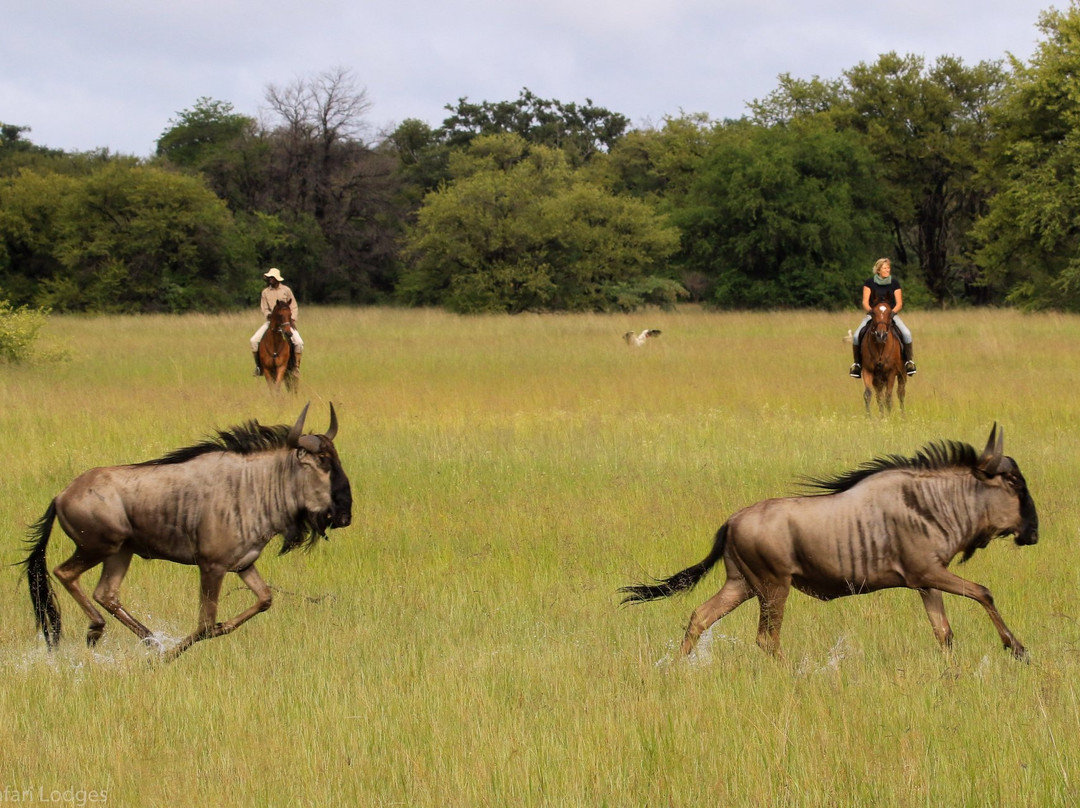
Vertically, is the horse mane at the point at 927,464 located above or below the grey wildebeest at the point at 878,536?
above

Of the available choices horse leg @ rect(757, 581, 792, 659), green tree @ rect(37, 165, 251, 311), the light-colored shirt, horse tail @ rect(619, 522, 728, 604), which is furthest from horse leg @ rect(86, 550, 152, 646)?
green tree @ rect(37, 165, 251, 311)

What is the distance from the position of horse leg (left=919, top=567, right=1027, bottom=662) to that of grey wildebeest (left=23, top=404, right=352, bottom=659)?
288 cm

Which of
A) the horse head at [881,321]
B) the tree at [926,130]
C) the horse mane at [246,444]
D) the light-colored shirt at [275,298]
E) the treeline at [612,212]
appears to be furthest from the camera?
→ the tree at [926,130]

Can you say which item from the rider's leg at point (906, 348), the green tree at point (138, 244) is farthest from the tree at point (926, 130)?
the rider's leg at point (906, 348)

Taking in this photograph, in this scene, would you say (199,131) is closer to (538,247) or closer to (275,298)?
(538,247)

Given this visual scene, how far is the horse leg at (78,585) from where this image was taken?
5.94 meters

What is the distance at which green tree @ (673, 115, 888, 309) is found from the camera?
153 feet

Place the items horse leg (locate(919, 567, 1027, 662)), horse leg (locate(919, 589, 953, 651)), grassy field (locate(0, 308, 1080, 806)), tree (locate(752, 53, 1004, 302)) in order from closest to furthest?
grassy field (locate(0, 308, 1080, 806)) < horse leg (locate(919, 567, 1027, 662)) < horse leg (locate(919, 589, 953, 651)) < tree (locate(752, 53, 1004, 302))

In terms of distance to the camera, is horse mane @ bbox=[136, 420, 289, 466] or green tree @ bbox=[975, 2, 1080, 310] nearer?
horse mane @ bbox=[136, 420, 289, 466]

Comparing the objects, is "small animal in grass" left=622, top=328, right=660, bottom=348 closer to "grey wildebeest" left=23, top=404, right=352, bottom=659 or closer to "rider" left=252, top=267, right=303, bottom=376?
"rider" left=252, top=267, right=303, bottom=376

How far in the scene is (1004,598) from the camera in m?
6.86

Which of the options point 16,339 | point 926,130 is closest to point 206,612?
point 16,339

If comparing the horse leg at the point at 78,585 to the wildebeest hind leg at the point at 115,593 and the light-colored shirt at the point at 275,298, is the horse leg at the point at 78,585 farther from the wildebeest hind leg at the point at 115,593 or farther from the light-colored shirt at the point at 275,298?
the light-colored shirt at the point at 275,298

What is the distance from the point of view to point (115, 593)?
237 inches
